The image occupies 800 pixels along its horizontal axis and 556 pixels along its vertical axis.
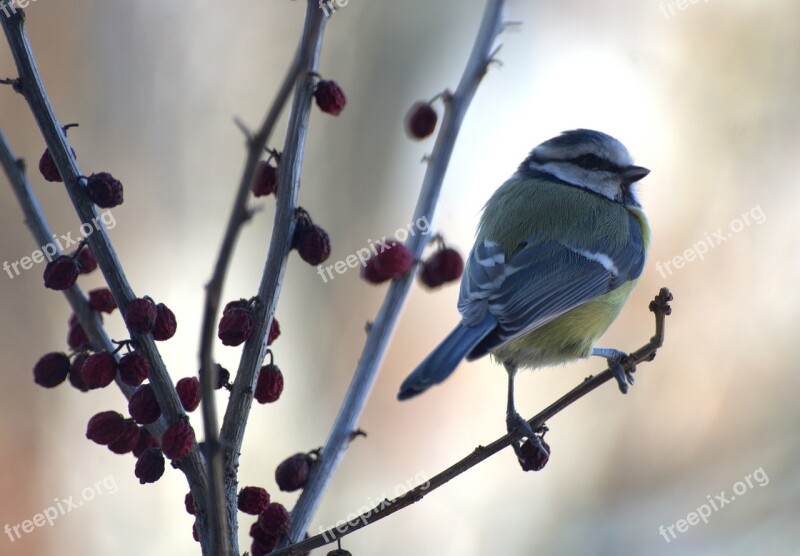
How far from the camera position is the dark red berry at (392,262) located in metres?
0.68

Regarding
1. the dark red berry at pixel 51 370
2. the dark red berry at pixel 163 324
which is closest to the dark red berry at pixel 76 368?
the dark red berry at pixel 51 370

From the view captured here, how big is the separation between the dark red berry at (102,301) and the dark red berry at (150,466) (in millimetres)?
143

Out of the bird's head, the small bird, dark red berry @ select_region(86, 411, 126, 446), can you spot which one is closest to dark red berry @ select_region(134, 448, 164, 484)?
dark red berry @ select_region(86, 411, 126, 446)

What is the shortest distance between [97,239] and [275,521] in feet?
0.89

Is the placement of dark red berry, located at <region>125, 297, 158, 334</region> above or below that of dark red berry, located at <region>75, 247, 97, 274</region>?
below

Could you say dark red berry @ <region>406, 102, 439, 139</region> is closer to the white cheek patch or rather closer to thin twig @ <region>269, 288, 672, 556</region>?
thin twig @ <region>269, 288, 672, 556</region>

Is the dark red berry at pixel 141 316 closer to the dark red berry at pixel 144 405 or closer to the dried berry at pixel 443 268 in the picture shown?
the dark red berry at pixel 144 405

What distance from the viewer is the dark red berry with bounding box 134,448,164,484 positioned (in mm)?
678

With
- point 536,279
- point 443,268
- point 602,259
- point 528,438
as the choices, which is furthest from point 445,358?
point 602,259

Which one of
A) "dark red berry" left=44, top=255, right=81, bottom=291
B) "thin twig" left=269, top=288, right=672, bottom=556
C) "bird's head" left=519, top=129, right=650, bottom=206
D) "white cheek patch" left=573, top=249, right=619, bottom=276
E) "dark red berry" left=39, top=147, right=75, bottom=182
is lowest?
"thin twig" left=269, top=288, right=672, bottom=556

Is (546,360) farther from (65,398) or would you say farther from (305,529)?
(65,398)

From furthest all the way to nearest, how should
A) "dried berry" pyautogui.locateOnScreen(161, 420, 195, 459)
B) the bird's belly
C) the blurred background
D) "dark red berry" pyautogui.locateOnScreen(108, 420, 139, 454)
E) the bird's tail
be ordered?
1. the blurred background
2. the bird's belly
3. the bird's tail
4. "dark red berry" pyautogui.locateOnScreen(108, 420, 139, 454)
5. "dried berry" pyautogui.locateOnScreen(161, 420, 195, 459)

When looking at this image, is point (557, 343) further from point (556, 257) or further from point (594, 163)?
point (594, 163)

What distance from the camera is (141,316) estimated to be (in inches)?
24.5
